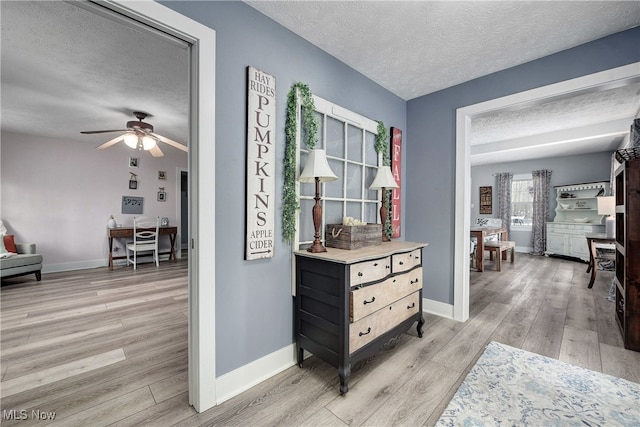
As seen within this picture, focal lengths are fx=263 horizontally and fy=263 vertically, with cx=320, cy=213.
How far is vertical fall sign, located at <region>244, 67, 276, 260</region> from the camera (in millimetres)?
1723

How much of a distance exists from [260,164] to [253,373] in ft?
4.63

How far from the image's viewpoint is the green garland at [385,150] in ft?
9.14

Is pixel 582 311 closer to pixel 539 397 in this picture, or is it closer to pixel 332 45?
pixel 539 397

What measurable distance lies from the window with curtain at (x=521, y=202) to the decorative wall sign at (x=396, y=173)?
6.44 meters

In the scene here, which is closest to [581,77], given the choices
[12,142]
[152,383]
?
[152,383]

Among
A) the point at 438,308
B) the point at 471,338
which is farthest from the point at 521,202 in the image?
the point at 471,338

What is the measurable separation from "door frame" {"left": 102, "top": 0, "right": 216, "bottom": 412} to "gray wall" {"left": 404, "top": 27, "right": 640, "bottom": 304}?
7.95 ft

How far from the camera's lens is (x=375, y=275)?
1.86 m

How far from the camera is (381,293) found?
1.90 m

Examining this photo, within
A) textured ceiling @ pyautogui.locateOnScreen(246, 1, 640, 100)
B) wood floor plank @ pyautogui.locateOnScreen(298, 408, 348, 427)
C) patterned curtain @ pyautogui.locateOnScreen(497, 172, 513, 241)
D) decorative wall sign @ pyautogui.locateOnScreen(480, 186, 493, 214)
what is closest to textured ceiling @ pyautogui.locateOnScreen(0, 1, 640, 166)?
textured ceiling @ pyautogui.locateOnScreen(246, 1, 640, 100)

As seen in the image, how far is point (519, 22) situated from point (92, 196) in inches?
274

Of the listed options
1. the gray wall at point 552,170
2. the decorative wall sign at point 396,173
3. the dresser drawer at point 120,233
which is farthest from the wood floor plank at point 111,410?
the gray wall at point 552,170

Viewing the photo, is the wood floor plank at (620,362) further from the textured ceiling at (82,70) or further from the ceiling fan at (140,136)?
the ceiling fan at (140,136)
